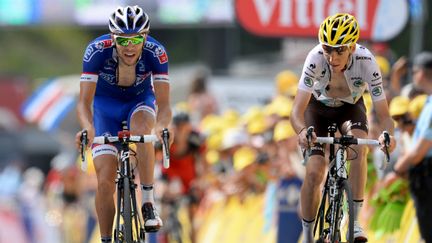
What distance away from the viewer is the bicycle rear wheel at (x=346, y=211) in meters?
12.3

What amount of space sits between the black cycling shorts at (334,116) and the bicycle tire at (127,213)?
1701 millimetres

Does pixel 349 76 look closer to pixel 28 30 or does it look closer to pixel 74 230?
pixel 74 230

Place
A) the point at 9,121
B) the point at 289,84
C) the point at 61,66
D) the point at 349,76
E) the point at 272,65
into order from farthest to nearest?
the point at 61,66 → the point at 9,121 → the point at 272,65 → the point at 289,84 → the point at 349,76

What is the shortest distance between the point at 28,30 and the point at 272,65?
2060 cm

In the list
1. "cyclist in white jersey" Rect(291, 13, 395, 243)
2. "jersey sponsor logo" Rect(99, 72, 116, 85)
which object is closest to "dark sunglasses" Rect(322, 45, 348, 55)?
"cyclist in white jersey" Rect(291, 13, 395, 243)

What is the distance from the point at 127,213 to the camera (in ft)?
41.9

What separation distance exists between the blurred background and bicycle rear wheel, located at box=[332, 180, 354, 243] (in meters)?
1.56

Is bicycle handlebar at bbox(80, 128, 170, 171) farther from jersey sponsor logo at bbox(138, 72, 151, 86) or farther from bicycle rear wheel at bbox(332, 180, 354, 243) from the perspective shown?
bicycle rear wheel at bbox(332, 180, 354, 243)

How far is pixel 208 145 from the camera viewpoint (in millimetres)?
19328

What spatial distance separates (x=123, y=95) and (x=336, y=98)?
1960 mm

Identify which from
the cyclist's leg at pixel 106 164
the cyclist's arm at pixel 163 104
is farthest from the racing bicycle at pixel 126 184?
the cyclist's arm at pixel 163 104

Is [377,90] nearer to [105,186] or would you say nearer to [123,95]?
[123,95]

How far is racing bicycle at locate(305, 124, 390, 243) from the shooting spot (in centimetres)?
1234

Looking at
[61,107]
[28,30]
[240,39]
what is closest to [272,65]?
[240,39]
